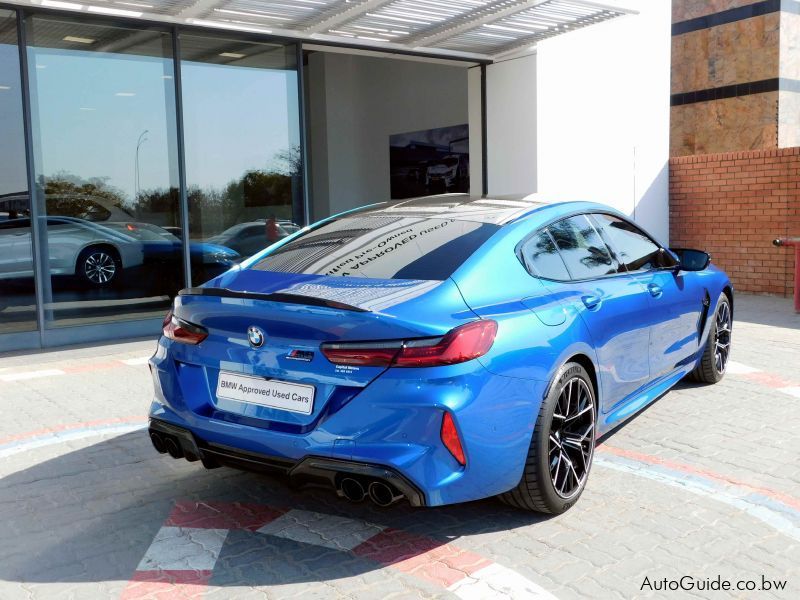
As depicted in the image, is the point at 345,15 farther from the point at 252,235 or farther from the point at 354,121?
the point at 354,121

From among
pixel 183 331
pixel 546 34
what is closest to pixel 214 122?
pixel 546 34

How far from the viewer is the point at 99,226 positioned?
9.35 m

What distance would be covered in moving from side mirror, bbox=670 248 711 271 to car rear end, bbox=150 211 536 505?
234 centimetres

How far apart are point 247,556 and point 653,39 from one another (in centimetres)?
1241

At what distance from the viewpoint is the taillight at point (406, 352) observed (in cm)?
322

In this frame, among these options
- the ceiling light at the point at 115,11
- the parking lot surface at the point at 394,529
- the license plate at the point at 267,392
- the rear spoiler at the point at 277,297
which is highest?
the ceiling light at the point at 115,11

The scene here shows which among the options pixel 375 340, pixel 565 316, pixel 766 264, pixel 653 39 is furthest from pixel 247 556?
pixel 653 39

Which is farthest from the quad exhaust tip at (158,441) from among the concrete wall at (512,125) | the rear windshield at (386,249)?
the concrete wall at (512,125)

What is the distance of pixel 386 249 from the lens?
13.1 ft

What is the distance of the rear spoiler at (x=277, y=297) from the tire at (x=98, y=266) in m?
6.03

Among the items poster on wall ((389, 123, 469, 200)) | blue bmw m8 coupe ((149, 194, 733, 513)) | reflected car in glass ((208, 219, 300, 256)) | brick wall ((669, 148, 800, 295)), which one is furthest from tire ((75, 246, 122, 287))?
brick wall ((669, 148, 800, 295))

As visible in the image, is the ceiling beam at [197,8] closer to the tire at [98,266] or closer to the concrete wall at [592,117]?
the tire at [98,266]

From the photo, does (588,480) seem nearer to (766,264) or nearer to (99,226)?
(99,226)

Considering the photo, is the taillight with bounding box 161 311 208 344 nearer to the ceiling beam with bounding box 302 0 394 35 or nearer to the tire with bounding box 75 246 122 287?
the tire with bounding box 75 246 122 287
